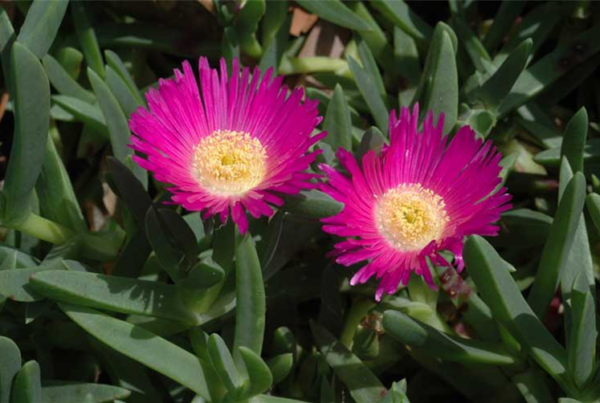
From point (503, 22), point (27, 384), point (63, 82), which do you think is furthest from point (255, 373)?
point (503, 22)

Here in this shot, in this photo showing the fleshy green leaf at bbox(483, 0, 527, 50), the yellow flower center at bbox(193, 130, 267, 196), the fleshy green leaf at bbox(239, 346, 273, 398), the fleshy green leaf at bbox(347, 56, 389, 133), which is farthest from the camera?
the fleshy green leaf at bbox(483, 0, 527, 50)

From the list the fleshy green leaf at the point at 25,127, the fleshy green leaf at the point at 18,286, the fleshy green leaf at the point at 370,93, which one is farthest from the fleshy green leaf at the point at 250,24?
the fleshy green leaf at the point at 18,286

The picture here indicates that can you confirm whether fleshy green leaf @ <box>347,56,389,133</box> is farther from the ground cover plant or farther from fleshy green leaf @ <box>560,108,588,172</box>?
fleshy green leaf @ <box>560,108,588,172</box>

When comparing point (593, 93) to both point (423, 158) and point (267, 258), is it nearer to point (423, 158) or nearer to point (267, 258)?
point (423, 158)

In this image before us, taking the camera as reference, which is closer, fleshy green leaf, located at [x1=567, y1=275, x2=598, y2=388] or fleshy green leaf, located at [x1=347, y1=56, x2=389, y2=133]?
fleshy green leaf, located at [x1=567, y1=275, x2=598, y2=388]

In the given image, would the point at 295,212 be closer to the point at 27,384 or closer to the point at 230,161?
the point at 230,161

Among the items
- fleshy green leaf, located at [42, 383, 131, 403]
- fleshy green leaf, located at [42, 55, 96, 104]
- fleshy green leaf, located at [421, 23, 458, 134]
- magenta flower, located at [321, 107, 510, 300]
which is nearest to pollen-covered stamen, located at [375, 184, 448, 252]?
magenta flower, located at [321, 107, 510, 300]

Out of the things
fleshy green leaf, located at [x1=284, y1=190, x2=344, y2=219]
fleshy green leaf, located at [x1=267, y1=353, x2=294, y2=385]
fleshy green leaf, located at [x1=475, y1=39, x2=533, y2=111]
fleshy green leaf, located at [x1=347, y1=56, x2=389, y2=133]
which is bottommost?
fleshy green leaf, located at [x1=267, y1=353, x2=294, y2=385]
